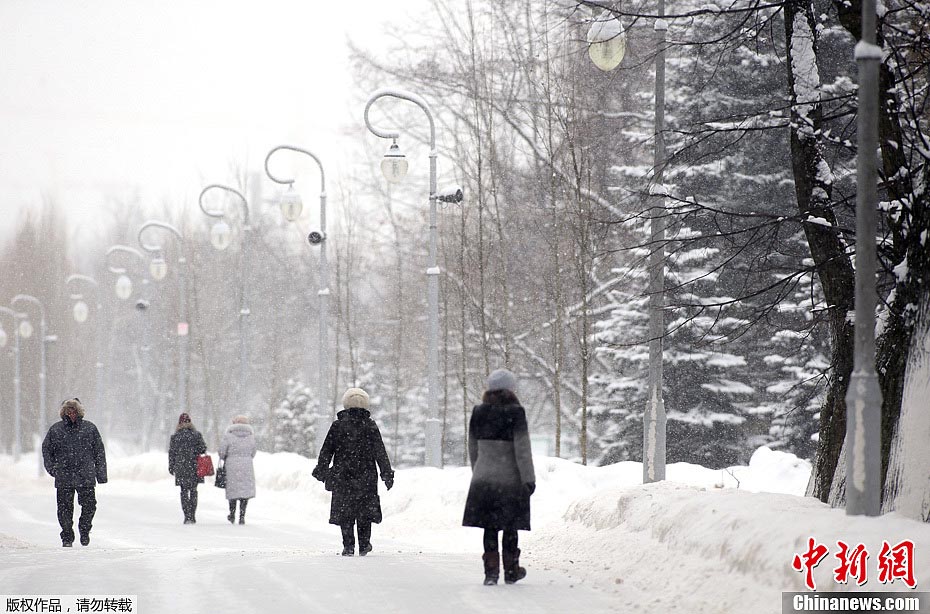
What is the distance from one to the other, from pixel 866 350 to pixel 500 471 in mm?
2945

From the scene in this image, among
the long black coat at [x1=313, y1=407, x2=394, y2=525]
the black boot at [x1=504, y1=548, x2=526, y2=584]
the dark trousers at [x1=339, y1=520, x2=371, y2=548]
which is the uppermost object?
the long black coat at [x1=313, y1=407, x2=394, y2=525]

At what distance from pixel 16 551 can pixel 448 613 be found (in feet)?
22.7

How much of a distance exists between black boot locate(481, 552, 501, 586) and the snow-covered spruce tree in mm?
41860

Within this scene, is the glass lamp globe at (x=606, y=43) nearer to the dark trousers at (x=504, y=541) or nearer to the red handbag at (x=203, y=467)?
the dark trousers at (x=504, y=541)

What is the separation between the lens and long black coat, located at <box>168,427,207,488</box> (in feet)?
68.1

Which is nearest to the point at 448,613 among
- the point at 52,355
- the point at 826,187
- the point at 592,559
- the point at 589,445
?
the point at 592,559

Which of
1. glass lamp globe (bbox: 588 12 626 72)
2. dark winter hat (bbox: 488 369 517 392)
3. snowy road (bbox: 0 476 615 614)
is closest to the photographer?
snowy road (bbox: 0 476 615 614)

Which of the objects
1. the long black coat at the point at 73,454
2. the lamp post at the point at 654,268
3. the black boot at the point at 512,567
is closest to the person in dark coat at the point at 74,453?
the long black coat at the point at 73,454

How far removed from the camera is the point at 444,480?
70.1 ft

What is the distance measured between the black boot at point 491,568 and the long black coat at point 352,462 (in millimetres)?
2550

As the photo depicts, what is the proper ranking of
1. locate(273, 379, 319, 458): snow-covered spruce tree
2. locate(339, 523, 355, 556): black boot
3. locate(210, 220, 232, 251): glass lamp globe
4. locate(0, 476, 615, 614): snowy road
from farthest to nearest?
locate(273, 379, 319, 458): snow-covered spruce tree
locate(210, 220, 232, 251): glass lamp globe
locate(339, 523, 355, 556): black boot
locate(0, 476, 615, 614): snowy road

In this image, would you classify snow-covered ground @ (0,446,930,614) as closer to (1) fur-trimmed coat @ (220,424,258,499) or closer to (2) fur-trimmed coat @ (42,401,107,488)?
(2) fur-trimmed coat @ (42,401,107,488)

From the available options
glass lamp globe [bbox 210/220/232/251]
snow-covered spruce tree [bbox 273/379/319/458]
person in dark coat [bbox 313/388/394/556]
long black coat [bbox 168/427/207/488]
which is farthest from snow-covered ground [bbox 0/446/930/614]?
snow-covered spruce tree [bbox 273/379/319/458]

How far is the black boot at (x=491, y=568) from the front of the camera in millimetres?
9844
